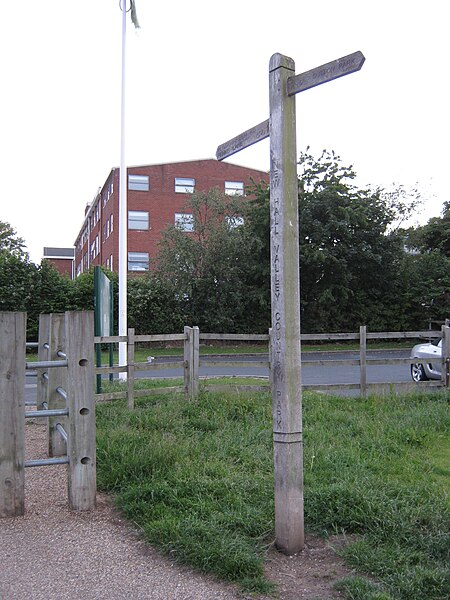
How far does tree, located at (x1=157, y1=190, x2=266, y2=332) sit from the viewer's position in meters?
28.3

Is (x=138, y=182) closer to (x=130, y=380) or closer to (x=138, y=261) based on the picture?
(x=138, y=261)

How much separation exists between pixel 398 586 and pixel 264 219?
86.5 ft

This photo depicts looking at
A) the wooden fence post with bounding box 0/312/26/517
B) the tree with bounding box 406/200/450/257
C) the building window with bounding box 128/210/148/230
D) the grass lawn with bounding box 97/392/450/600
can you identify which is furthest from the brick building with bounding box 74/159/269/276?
the wooden fence post with bounding box 0/312/26/517

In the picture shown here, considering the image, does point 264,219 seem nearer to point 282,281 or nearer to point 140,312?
point 140,312

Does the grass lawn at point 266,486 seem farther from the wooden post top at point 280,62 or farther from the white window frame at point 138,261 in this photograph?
the white window frame at point 138,261

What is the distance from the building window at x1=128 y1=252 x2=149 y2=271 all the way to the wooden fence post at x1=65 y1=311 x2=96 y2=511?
39494 millimetres

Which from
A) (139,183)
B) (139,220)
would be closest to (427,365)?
(139,220)

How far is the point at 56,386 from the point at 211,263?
21998 millimetres

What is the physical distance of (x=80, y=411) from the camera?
516 cm

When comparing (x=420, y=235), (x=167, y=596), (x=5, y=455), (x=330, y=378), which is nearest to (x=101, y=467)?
(x=5, y=455)

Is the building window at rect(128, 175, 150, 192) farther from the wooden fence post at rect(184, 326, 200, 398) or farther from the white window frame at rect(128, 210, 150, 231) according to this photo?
the wooden fence post at rect(184, 326, 200, 398)

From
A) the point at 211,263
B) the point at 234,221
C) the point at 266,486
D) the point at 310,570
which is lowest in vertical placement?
the point at 310,570

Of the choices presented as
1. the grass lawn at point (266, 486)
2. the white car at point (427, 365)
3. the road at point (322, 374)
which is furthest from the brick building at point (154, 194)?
the grass lawn at point (266, 486)

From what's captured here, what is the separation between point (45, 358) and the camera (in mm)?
8180
